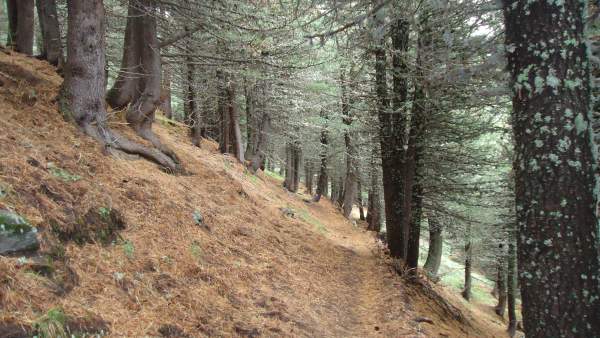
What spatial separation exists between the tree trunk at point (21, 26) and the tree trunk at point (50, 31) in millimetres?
285

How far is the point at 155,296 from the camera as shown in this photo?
182 inches

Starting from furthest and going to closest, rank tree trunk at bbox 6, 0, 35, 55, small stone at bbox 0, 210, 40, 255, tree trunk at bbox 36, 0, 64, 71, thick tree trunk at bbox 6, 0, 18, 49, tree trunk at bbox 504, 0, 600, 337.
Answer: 1. thick tree trunk at bbox 6, 0, 18, 49
2. tree trunk at bbox 6, 0, 35, 55
3. tree trunk at bbox 36, 0, 64, 71
4. small stone at bbox 0, 210, 40, 255
5. tree trunk at bbox 504, 0, 600, 337

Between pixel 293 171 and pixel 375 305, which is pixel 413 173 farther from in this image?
pixel 293 171

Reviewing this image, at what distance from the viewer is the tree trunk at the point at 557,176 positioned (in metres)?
2.97

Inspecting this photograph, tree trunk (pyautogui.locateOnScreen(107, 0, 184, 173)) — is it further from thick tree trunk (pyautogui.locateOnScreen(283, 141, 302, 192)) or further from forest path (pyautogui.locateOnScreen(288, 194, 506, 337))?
thick tree trunk (pyautogui.locateOnScreen(283, 141, 302, 192))

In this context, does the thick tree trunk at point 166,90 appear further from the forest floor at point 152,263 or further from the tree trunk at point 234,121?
the tree trunk at point 234,121

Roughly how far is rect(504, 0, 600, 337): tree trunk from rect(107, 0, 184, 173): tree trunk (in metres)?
6.92

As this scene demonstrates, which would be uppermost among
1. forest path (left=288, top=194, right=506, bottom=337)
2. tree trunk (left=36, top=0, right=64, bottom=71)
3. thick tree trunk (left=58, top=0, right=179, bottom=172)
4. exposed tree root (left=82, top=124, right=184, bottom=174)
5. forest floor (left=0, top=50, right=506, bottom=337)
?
tree trunk (left=36, top=0, right=64, bottom=71)

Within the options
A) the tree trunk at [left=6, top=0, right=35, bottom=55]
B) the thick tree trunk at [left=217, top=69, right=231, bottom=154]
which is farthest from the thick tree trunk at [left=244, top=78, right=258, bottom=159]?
the tree trunk at [left=6, top=0, right=35, bottom=55]

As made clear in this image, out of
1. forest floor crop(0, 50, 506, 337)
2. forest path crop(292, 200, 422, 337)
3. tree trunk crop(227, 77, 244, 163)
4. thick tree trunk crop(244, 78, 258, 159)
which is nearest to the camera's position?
forest floor crop(0, 50, 506, 337)

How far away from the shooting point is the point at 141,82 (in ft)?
30.5

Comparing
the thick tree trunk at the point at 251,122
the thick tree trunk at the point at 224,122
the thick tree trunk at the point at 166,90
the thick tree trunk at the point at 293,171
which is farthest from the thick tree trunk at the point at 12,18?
the thick tree trunk at the point at 293,171

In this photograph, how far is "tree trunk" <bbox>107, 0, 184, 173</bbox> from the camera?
8.80 meters

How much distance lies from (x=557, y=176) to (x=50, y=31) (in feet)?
33.6
